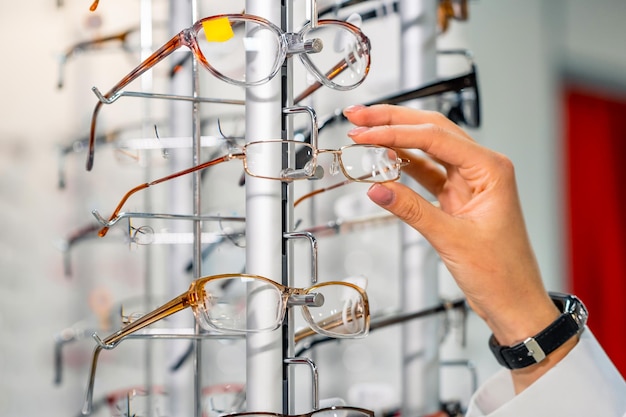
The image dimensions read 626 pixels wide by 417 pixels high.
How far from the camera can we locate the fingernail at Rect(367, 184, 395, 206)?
0.50 m

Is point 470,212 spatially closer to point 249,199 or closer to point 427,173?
point 427,173

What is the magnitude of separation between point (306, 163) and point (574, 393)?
32 centimetres

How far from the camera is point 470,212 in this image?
0.62 m

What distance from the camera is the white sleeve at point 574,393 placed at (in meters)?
0.65

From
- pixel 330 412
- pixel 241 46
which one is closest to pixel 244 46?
pixel 241 46

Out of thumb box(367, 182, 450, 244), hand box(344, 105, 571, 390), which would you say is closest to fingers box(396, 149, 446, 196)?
hand box(344, 105, 571, 390)

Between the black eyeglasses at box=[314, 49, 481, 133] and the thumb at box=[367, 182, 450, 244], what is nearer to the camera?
the thumb at box=[367, 182, 450, 244]

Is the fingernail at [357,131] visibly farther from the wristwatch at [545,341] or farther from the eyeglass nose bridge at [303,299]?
the wristwatch at [545,341]

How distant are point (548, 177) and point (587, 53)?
1.51ft

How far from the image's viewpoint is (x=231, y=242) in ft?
1.90

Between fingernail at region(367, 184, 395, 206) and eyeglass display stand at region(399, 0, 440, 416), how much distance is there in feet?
1.08

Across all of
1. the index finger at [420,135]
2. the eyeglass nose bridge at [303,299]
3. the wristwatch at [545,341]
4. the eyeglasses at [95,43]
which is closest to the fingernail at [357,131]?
the index finger at [420,135]

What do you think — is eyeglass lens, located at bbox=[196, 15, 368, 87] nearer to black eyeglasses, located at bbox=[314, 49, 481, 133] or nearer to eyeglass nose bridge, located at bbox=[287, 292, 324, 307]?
eyeglass nose bridge, located at bbox=[287, 292, 324, 307]

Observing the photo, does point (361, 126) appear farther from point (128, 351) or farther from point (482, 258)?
point (128, 351)
